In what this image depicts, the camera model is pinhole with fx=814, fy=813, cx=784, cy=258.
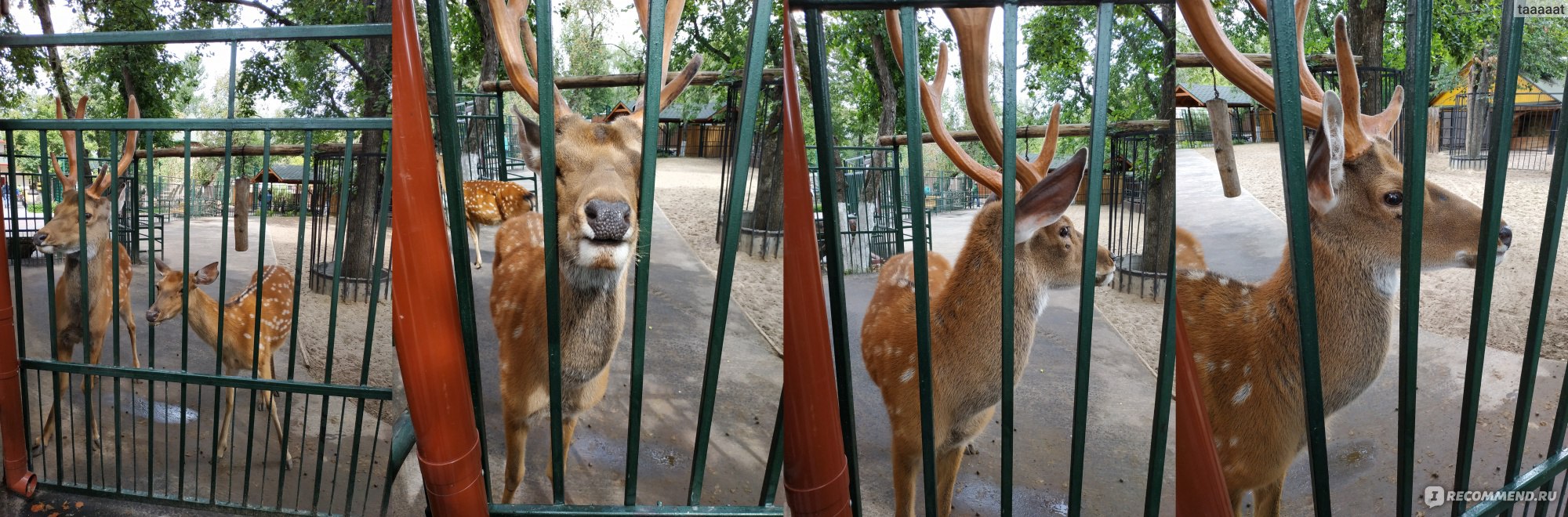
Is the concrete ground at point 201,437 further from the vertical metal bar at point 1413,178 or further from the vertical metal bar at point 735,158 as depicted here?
the vertical metal bar at point 1413,178

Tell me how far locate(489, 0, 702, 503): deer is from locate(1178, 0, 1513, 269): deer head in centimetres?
114

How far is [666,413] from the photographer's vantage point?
91.4 inches

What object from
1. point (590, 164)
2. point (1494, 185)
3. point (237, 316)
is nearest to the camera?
point (1494, 185)

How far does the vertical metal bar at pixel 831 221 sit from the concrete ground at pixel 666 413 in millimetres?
1244

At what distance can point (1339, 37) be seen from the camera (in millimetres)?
1452

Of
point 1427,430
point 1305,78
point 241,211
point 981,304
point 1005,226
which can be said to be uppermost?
point 1305,78

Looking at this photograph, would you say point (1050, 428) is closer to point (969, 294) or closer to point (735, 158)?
point (969, 294)

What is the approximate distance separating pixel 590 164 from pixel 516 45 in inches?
15.1

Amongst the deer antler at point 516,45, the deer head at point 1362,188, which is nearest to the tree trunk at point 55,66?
the deer antler at point 516,45

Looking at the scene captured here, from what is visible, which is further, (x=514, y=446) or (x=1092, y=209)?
(x=514, y=446)

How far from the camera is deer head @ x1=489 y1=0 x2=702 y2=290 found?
1.64 metres

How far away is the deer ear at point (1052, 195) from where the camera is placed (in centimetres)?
121

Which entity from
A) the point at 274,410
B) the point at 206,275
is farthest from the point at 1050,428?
the point at 206,275

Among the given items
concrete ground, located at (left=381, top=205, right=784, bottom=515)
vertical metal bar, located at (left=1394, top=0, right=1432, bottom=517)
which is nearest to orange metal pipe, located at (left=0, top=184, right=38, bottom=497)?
concrete ground, located at (left=381, top=205, right=784, bottom=515)
